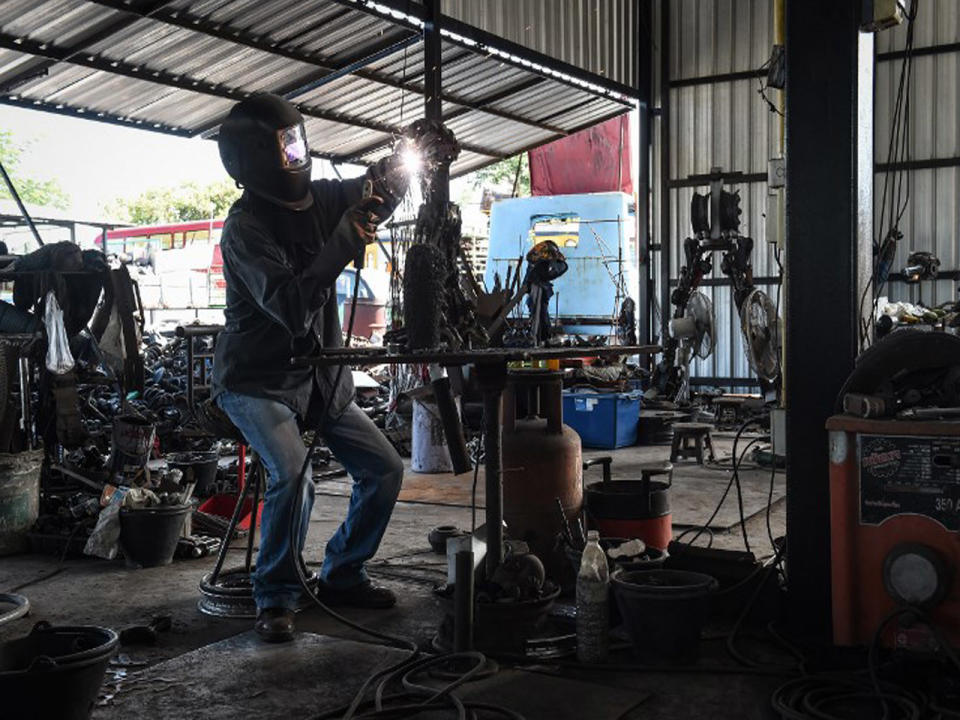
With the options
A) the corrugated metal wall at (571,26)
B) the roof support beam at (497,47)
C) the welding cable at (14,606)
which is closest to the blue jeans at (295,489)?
the welding cable at (14,606)

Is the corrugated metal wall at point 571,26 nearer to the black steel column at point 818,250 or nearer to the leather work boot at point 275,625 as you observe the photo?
the black steel column at point 818,250

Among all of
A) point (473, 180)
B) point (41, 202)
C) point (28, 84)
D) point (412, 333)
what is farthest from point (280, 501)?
point (41, 202)

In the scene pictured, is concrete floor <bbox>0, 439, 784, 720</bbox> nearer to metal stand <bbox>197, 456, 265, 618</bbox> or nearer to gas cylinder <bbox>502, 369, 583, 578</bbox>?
metal stand <bbox>197, 456, 265, 618</bbox>

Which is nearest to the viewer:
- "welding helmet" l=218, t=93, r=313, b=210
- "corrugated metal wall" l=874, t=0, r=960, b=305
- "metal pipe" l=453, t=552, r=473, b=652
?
"metal pipe" l=453, t=552, r=473, b=652

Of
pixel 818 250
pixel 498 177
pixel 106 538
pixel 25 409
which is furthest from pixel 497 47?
pixel 498 177

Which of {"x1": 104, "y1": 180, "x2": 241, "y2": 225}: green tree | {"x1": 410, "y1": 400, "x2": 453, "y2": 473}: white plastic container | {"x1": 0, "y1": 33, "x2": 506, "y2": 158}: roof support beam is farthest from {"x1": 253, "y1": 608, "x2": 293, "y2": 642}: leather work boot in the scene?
{"x1": 104, "y1": 180, "x2": 241, "y2": 225}: green tree

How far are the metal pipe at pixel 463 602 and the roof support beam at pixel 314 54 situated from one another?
5.68 metres

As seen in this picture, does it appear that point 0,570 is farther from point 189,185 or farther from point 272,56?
point 189,185

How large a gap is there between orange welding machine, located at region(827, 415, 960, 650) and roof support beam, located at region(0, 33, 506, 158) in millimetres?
4057

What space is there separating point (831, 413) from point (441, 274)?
139cm

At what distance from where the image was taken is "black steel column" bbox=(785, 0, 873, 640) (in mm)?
3213

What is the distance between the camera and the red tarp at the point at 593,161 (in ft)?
52.0

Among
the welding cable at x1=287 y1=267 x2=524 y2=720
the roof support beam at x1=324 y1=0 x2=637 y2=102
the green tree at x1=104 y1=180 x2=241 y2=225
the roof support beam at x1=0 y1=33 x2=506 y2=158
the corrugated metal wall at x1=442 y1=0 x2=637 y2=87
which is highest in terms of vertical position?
the green tree at x1=104 y1=180 x2=241 y2=225

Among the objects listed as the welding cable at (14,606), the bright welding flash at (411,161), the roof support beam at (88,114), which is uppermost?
the roof support beam at (88,114)
